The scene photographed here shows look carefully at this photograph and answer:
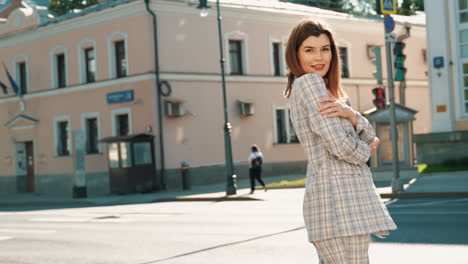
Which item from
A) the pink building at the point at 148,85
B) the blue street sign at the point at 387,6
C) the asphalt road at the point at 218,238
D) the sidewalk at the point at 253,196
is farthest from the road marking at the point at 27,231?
the pink building at the point at 148,85

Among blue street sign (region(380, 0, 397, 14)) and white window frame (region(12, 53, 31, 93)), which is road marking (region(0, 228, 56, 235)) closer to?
blue street sign (region(380, 0, 397, 14))

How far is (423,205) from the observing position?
1430cm

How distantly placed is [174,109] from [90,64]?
5.47m

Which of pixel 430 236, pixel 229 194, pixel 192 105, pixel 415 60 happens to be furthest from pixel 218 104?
pixel 430 236

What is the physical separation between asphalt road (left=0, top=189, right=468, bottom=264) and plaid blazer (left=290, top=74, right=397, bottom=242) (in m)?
4.44

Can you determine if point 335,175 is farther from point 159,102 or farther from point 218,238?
point 159,102

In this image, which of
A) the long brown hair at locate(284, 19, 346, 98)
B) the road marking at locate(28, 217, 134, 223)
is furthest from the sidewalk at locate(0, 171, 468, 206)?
the long brown hair at locate(284, 19, 346, 98)

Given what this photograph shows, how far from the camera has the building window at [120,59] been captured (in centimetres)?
3017

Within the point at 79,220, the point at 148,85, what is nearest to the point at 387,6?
the point at 79,220

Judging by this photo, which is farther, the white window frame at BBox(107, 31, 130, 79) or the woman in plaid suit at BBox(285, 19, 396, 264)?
the white window frame at BBox(107, 31, 130, 79)

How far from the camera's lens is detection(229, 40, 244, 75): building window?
31297 millimetres

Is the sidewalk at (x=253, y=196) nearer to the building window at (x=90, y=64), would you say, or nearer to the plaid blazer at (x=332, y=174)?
the building window at (x=90, y=64)

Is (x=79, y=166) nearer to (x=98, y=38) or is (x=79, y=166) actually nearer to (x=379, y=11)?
(x=98, y=38)

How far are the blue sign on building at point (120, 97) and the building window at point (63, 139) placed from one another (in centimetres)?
361
